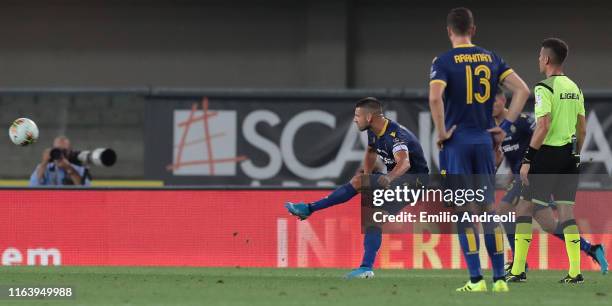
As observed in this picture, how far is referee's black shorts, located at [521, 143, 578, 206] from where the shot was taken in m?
9.87

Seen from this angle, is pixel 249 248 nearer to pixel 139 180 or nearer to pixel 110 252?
pixel 110 252

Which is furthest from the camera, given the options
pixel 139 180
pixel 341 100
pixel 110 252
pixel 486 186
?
pixel 139 180

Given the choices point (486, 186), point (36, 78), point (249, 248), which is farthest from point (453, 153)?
point (36, 78)

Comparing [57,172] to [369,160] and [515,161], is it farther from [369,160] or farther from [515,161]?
[515,161]

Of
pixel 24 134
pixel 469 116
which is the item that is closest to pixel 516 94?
pixel 469 116

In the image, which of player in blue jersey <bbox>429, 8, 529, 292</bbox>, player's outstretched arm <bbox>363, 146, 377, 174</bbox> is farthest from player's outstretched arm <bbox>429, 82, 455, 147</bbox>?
player's outstretched arm <bbox>363, 146, 377, 174</bbox>

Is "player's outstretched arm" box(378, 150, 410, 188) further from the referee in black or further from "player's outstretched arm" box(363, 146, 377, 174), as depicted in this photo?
the referee in black

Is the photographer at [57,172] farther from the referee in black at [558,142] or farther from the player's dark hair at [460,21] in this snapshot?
the player's dark hair at [460,21]

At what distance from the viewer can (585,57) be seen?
1972 cm

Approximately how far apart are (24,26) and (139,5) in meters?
1.95

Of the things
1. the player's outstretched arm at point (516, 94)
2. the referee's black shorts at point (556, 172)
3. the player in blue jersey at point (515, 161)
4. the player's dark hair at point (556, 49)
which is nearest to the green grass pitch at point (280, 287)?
the player in blue jersey at point (515, 161)

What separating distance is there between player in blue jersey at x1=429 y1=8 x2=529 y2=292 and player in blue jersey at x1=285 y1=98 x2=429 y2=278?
→ 1.81 meters

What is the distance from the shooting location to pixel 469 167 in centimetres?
841

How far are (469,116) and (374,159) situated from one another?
222 centimetres
